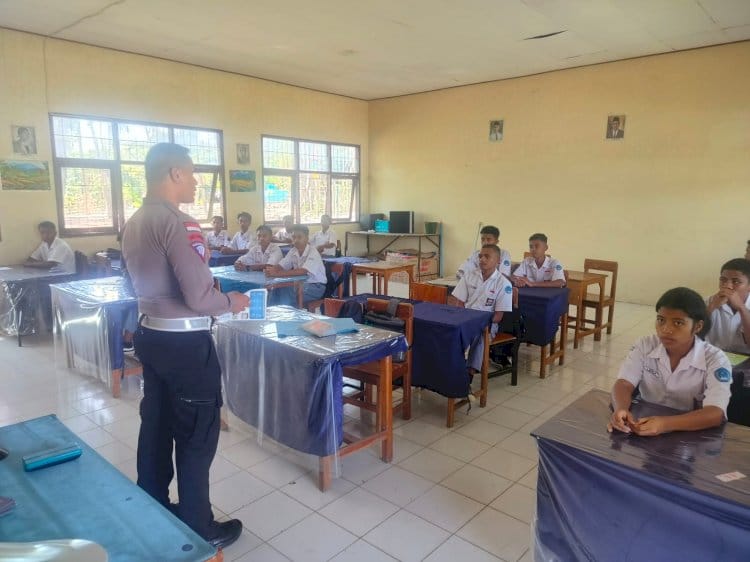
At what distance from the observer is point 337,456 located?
8.30ft

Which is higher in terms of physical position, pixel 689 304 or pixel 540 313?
pixel 689 304

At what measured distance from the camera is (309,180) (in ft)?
29.7

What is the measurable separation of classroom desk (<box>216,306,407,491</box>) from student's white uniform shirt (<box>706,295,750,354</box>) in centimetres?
170

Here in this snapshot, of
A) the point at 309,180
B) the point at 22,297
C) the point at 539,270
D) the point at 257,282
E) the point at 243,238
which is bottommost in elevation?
the point at 22,297

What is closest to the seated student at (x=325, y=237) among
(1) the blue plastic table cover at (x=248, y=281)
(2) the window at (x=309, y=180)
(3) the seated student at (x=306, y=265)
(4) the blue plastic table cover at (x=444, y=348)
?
(2) the window at (x=309, y=180)

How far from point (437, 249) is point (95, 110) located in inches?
222

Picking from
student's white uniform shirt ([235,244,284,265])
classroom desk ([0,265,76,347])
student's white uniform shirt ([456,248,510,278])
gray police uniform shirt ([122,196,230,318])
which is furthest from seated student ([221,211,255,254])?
gray police uniform shirt ([122,196,230,318])

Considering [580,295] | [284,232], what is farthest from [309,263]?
[284,232]

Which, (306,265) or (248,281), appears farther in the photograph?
(306,265)

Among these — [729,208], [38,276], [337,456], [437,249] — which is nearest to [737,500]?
[337,456]

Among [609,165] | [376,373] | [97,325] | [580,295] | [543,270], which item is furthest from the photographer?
[609,165]

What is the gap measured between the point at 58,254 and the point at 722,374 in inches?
244

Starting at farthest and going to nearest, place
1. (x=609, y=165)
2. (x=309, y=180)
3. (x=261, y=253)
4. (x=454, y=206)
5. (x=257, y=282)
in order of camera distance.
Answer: (x=309, y=180) < (x=454, y=206) < (x=609, y=165) < (x=261, y=253) < (x=257, y=282)

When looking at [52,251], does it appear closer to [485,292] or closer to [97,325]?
[97,325]
